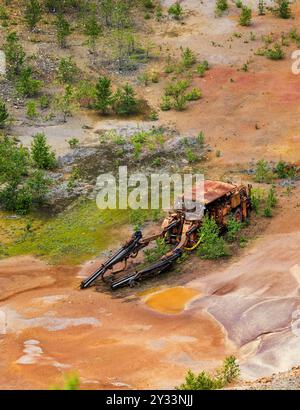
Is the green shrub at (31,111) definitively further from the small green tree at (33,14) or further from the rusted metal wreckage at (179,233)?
the rusted metal wreckage at (179,233)

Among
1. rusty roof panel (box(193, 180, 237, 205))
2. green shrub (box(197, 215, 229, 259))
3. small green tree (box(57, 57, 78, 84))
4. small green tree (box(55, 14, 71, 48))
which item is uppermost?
small green tree (box(55, 14, 71, 48))

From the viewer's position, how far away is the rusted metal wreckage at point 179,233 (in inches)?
969

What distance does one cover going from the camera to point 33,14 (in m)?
46.5

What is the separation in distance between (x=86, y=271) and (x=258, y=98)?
55.4 feet

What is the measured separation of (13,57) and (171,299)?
2205 centimetres

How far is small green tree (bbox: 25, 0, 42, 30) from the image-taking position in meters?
46.1

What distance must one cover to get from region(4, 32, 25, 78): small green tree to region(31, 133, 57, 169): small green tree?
9.40 metres

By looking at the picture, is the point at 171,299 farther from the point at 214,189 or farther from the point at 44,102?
the point at 44,102

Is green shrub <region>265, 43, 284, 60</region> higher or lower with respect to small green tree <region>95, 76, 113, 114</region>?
higher

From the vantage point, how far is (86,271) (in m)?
26.0

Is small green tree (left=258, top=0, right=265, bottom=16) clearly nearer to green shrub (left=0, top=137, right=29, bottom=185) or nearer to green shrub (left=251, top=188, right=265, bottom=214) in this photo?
green shrub (left=251, top=188, right=265, bottom=214)

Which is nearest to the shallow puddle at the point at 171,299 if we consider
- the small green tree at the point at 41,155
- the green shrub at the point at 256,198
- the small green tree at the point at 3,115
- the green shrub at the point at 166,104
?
the green shrub at the point at 256,198

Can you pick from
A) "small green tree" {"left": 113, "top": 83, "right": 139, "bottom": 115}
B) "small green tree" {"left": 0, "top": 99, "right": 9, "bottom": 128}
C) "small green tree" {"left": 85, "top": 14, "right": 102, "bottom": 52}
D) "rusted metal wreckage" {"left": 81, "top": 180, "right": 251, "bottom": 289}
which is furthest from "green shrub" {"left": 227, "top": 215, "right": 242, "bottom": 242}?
"small green tree" {"left": 85, "top": 14, "right": 102, "bottom": 52}

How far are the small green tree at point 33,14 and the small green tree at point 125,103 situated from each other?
9.51 m
